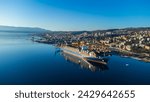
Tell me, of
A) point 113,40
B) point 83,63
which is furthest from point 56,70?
point 113,40

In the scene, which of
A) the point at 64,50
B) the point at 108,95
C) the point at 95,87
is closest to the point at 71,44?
the point at 64,50

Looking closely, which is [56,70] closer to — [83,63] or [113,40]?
[83,63]

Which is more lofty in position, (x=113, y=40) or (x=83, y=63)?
(x=113, y=40)

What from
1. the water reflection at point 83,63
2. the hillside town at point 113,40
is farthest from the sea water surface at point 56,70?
the hillside town at point 113,40

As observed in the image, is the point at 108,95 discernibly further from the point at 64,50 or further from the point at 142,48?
the point at 64,50

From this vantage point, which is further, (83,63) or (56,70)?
(83,63)

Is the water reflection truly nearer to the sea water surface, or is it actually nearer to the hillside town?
the sea water surface

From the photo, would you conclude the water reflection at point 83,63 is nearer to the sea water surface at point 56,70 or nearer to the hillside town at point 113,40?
the sea water surface at point 56,70
